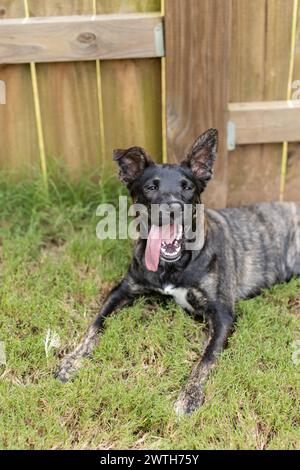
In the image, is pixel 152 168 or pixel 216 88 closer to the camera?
pixel 152 168

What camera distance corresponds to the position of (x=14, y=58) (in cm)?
435

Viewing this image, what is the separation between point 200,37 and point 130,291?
5.81 feet

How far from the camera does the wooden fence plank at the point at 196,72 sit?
4121mm

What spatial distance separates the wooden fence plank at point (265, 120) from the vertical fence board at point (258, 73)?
73mm

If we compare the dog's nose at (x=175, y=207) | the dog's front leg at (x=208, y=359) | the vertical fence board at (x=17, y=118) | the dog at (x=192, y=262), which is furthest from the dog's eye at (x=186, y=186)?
the vertical fence board at (x=17, y=118)

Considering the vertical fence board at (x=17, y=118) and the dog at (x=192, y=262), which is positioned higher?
the vertical fence board at (x=17, y=118)

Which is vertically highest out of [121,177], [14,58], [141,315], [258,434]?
[14,58]

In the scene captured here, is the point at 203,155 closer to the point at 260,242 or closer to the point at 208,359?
the point at 260,242

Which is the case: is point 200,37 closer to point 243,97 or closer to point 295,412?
point 243,97

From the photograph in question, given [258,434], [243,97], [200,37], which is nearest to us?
[258,434]

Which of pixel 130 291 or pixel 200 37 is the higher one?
pixel 200 37

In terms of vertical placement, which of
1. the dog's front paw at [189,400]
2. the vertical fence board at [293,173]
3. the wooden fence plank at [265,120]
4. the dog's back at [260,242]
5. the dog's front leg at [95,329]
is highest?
the wooden fence plank at [265,120]

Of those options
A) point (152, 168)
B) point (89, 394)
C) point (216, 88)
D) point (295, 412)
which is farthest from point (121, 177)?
point (295, 412)

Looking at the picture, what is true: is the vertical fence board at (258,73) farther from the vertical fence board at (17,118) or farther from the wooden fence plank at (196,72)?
the vertical fence board at (17,118)
